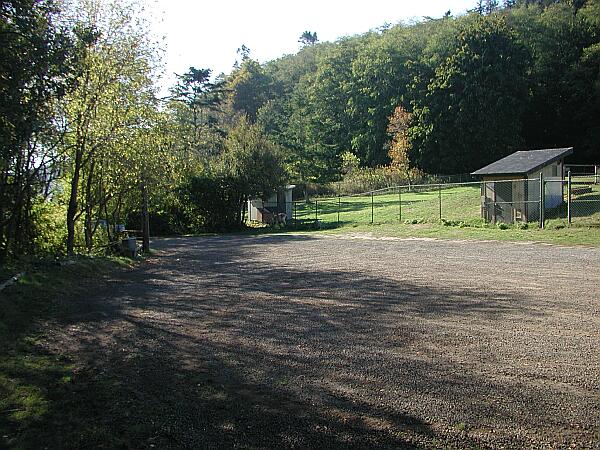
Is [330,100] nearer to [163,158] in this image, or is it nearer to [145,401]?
[163,158]

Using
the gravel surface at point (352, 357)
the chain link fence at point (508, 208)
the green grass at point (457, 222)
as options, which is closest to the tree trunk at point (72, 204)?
the gravel surface at point (352, 357)

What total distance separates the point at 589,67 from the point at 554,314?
54.2 metres

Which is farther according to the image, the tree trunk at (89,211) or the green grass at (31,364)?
the tree trunk at (89,211)

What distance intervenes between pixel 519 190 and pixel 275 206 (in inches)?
590

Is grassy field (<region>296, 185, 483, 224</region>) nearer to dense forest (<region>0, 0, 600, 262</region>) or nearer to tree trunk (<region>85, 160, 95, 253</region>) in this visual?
dense forest (<region>0, 0, 600, 262</region>)

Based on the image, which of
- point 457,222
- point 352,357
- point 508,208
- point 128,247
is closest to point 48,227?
point 128,247

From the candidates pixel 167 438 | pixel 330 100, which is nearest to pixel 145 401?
pixel 167 438

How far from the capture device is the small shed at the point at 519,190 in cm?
2305

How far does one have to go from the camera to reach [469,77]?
53875 mm

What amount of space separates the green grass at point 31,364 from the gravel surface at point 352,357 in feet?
1.01

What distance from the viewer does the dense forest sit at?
11016mm

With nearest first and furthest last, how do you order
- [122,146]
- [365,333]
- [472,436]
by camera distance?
1. [472,436]
2. [365,333]
3. [122,146]

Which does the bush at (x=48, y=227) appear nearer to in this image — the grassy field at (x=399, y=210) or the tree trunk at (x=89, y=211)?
the tree trunk at (x=89, y=211)

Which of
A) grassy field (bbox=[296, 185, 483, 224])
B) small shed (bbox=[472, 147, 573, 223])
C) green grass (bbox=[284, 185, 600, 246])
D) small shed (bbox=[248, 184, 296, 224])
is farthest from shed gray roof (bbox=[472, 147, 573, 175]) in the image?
small shed (bbox=[248, 184, 296, 224])
